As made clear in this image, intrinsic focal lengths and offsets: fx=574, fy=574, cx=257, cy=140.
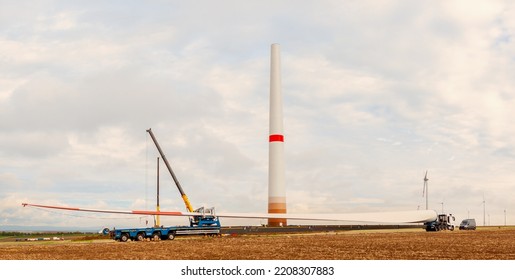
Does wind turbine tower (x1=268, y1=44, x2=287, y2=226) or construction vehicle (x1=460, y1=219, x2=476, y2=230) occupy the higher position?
wind turbine tower (x1=268, y1=44, x2=287, y2=226)

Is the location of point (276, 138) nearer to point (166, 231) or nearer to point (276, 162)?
point (276, 162)

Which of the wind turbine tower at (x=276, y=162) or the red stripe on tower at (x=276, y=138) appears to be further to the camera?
the red stripe on tower at (x=276, y=138)

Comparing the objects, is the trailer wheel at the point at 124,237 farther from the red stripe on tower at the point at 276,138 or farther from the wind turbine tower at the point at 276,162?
the red stripe on tower at the point at 276,138

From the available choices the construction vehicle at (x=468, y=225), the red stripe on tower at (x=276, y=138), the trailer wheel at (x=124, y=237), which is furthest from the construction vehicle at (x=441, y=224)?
the trailer wheel at (x=124, y=237)

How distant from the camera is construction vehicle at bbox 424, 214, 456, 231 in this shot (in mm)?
101938

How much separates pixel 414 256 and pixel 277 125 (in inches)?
2643

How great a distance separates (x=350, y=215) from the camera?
317 ft

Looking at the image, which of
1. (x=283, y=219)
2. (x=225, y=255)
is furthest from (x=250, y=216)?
(x=225, y=255)

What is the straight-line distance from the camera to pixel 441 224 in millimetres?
103938

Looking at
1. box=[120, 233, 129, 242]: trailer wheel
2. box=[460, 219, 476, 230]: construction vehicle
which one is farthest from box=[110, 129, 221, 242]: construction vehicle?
box=[460, 219, 476, 230]: construction vehicle

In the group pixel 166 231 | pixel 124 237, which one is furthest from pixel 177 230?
pixel 124 237

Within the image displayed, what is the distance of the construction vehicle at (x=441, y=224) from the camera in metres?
102

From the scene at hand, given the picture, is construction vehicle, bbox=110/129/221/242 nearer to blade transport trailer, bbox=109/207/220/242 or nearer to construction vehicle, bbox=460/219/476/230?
blade transport trailer, bbox=109/207/220/242
